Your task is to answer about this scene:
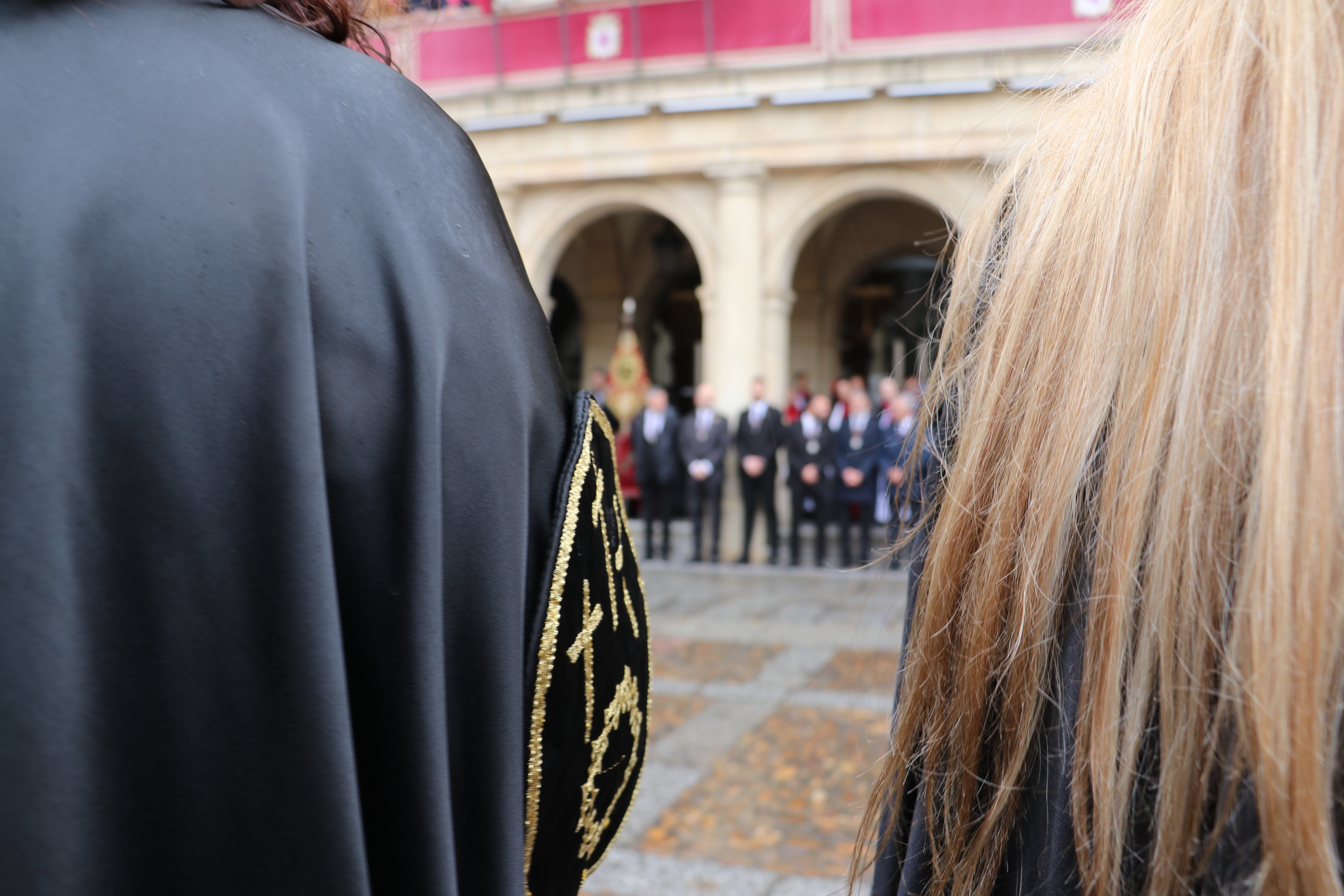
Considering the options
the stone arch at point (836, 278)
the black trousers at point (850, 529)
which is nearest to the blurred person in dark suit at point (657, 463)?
the black trousers at point (850, 529)

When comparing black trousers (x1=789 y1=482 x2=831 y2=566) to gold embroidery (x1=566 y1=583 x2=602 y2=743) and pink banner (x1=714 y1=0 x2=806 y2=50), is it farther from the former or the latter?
gold embroidery (x1=566 y1=583 x2=602 y2=743)

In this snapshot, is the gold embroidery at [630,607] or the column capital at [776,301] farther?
the column capital at [776,301]

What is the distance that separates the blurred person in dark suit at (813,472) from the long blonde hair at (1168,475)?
10.0m

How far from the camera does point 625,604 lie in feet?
3.25

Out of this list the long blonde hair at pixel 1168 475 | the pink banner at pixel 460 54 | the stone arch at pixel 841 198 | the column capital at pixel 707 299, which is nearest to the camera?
the long blonde hair at pixel 1168 475

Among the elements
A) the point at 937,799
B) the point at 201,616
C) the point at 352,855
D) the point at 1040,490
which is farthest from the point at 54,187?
the point at 937,799

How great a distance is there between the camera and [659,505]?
37.3 ft

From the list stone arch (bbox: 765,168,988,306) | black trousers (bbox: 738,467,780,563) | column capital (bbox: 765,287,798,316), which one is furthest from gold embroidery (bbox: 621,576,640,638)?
column capital (bbox: 765,287,798,316)

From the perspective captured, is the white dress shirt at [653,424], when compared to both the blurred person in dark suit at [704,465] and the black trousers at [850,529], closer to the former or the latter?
the blurred person in dark suit at [704,465]

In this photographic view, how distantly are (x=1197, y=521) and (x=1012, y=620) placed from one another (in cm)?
17

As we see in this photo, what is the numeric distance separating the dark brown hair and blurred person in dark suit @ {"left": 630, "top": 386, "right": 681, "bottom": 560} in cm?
1019

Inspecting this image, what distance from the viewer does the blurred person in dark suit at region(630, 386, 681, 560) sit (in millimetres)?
11219

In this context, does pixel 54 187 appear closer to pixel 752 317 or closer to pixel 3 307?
pixel 3 307

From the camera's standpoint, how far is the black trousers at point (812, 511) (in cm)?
1083
